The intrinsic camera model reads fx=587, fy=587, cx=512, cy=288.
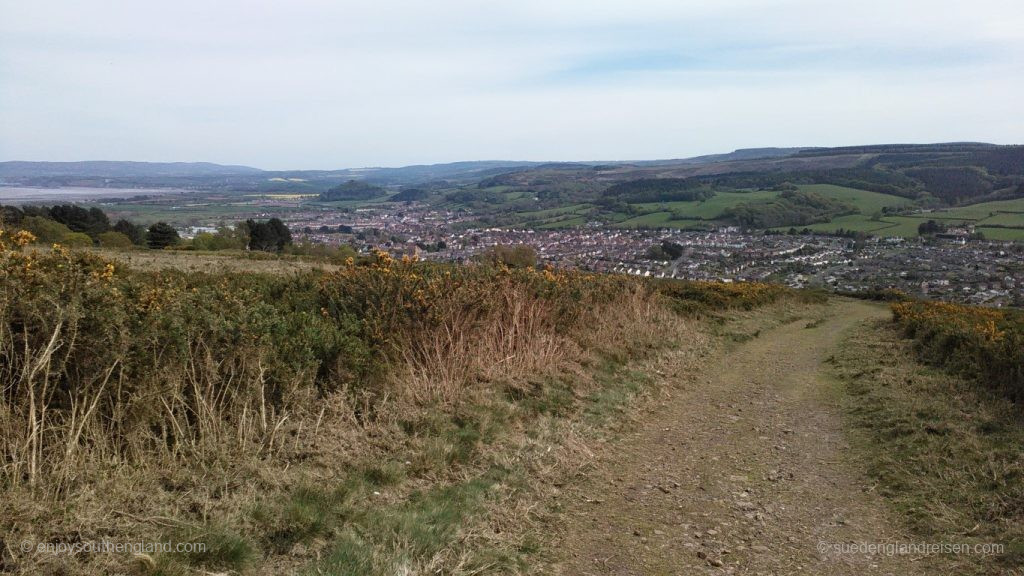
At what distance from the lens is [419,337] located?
656 centimetres

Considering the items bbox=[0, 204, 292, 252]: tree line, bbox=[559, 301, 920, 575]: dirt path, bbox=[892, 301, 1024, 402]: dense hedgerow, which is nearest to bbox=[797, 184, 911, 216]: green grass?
bbox=[0, 204, 292, 252]: tree line

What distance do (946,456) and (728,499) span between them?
237 cm

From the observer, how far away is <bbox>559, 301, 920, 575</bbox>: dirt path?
148 inches

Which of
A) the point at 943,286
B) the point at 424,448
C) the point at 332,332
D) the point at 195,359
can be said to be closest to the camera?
→ the point at 195,359

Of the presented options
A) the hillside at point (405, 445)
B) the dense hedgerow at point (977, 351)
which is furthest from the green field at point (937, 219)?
the hillside at point (405, 445)

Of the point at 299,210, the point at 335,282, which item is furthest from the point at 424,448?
the point at 299,210

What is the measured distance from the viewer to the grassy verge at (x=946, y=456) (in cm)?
404

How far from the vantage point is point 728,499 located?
4676 millimetres

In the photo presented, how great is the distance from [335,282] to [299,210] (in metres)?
77.1

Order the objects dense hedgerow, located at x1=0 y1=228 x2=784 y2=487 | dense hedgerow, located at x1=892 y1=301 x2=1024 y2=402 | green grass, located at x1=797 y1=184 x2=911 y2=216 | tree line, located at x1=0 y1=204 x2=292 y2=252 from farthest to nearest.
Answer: green grass, located at x1=797 y1=184 x2=911 y2=216
tree line, located at x1=0 y1=204 x2=292 y2=252
dense hedgerow, located at x1=892 y1=301 x2=1024 y2=402
dense hedgerow, located at x1=0 y1=228 x2=784 y2=487

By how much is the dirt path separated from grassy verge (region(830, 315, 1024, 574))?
0.77 feet

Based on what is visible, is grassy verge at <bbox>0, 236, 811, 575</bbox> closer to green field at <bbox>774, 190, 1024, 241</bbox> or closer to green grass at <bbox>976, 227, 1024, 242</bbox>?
green grass at <bbox>976, 227, 1024, 242</bbox>

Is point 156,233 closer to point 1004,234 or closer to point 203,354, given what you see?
point 203,354

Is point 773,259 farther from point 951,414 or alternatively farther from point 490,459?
point 490,459
